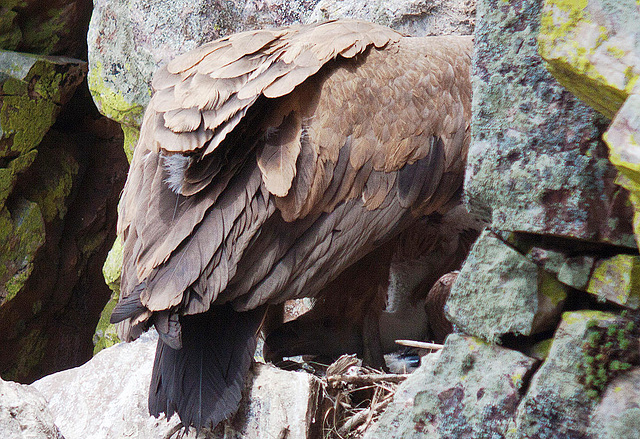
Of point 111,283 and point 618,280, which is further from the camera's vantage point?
point 111,283

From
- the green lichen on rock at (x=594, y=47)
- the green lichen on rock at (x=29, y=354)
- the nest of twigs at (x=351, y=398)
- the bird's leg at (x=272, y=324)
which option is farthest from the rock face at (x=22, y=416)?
the green lichen on rock at (x=29, y=354)

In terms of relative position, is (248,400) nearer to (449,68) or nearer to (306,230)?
(306,230)

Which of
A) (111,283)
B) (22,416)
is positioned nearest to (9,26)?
(111,283)

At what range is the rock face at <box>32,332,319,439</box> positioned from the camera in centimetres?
192

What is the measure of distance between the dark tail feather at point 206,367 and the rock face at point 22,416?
0.34 meters

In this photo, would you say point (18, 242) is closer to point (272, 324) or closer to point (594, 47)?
point (272, 324)

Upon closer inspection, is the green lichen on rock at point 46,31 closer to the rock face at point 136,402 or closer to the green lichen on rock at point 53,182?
the green lichen on rock at point 53,182

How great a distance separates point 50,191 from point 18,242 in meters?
0.55

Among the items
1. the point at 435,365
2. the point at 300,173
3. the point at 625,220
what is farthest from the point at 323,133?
the point at 625,220

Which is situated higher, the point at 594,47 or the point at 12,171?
the point at 594,47

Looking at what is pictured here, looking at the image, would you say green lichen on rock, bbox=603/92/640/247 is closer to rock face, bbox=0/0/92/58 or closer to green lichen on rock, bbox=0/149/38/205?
green lichen on rock, bbox=0/149/38/205

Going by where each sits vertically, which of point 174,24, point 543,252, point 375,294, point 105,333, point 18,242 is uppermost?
point 174,24

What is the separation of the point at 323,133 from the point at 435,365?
3.48 ft

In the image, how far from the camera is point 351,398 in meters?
2.29
